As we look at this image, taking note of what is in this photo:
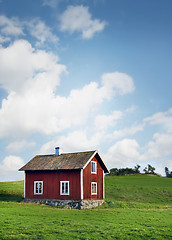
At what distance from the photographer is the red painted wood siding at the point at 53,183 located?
36344mm

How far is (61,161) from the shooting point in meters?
40.0

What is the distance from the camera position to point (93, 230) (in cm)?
1797

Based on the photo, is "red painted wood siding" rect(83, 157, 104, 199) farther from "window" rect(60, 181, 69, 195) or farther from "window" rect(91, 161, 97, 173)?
"window" rect(60, 181, 69, 195)

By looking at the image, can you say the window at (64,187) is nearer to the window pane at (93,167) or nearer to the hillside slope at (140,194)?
the window pane at (93,167)

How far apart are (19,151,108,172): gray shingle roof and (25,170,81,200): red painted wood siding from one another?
761mm

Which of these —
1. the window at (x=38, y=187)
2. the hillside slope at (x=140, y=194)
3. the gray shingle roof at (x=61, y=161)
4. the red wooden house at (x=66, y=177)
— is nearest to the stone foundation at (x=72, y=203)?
the red wooden house at (x=66, y=177)

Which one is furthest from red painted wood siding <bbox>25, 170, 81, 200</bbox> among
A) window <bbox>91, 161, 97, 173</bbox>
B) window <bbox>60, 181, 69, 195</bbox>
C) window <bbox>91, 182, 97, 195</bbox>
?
window <bbox>91, 161, 97, 173</bbox>

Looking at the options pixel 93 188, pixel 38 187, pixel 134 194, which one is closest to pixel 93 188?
pixel 93 188

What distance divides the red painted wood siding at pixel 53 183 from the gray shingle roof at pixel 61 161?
761 mm

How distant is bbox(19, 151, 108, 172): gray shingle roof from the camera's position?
37469 mm

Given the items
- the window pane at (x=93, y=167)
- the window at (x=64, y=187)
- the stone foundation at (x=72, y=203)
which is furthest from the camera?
the window pane at (x=93, y=167)

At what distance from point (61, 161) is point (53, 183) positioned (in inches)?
138

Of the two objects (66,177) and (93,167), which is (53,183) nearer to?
(66,177)

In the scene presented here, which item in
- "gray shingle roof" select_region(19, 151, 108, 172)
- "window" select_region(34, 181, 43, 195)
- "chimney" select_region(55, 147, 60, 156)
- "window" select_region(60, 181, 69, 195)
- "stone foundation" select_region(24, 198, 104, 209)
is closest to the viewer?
"stone foundation" select_region(24, 198, 104, 209)
